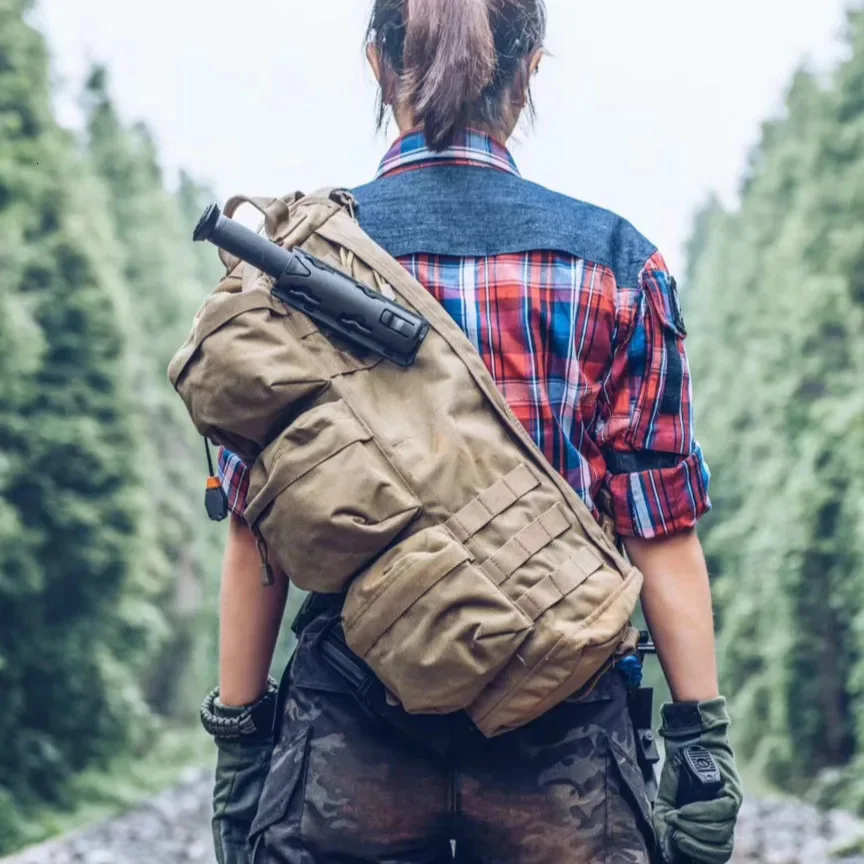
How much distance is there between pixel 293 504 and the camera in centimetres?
194

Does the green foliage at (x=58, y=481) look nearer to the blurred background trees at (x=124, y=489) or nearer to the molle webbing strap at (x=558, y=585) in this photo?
the blurred background trees at (x=124, y=489)

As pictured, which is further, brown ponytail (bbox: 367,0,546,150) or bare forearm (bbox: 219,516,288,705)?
bare forearm (bbox: 219,516,288,705)

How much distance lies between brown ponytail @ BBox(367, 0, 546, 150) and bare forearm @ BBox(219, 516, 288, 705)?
82cm

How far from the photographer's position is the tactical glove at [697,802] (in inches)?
83.4

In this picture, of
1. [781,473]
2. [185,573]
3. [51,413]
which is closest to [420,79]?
[51,413]

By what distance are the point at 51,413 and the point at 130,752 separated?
180 inches

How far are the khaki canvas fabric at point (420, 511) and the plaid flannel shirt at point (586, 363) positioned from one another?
10cm

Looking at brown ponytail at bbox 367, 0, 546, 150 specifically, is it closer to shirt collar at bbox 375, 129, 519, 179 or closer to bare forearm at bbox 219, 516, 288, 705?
shirt collar at bbox 375, 129, 519, 179

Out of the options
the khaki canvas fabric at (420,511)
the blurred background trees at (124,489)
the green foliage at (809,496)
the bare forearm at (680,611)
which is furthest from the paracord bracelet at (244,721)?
the green foliage at (809,496)

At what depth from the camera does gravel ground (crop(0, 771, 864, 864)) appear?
9.97m

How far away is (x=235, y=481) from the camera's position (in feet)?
7.52

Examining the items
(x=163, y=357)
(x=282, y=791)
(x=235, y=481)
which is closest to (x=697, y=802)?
(x=282, y=791)

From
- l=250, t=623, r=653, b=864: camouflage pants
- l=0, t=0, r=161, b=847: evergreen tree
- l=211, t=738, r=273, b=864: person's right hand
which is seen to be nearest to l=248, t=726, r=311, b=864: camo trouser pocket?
l=250, t=623, r=653, b=864: camouflage pants

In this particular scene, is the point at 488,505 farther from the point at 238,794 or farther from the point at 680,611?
the point at 238,794
